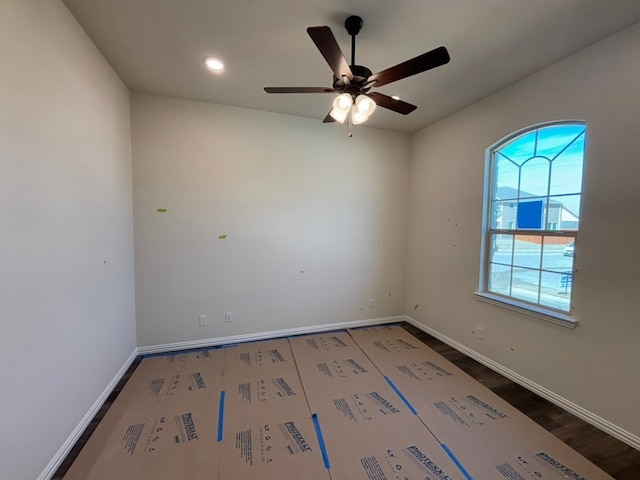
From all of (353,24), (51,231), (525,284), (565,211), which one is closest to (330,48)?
(353,24)

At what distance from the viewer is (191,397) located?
7.29 ft

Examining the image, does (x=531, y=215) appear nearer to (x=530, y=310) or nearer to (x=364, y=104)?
(x=530, y=310)

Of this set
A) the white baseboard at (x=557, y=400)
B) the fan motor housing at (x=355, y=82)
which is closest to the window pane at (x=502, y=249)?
the white baseboard at (x=557, y=400)

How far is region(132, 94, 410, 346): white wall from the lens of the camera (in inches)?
113

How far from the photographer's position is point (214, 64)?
225 centimetres

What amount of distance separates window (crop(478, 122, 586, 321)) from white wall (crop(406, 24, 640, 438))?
107 millimetres

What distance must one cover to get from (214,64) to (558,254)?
3.37 metres

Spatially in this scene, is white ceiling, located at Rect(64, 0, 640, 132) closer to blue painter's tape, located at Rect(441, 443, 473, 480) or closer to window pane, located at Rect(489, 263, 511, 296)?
window pane, located at Rect(489, 263, 511, 296)

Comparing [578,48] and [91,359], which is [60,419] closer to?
[91,359]

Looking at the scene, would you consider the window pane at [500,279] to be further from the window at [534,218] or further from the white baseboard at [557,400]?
the white baseboard at [557,400]

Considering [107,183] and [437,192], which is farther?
[437,192]

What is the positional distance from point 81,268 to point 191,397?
134 centimetres

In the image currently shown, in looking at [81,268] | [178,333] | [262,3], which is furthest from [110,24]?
[178,333]

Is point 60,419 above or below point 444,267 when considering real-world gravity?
below
